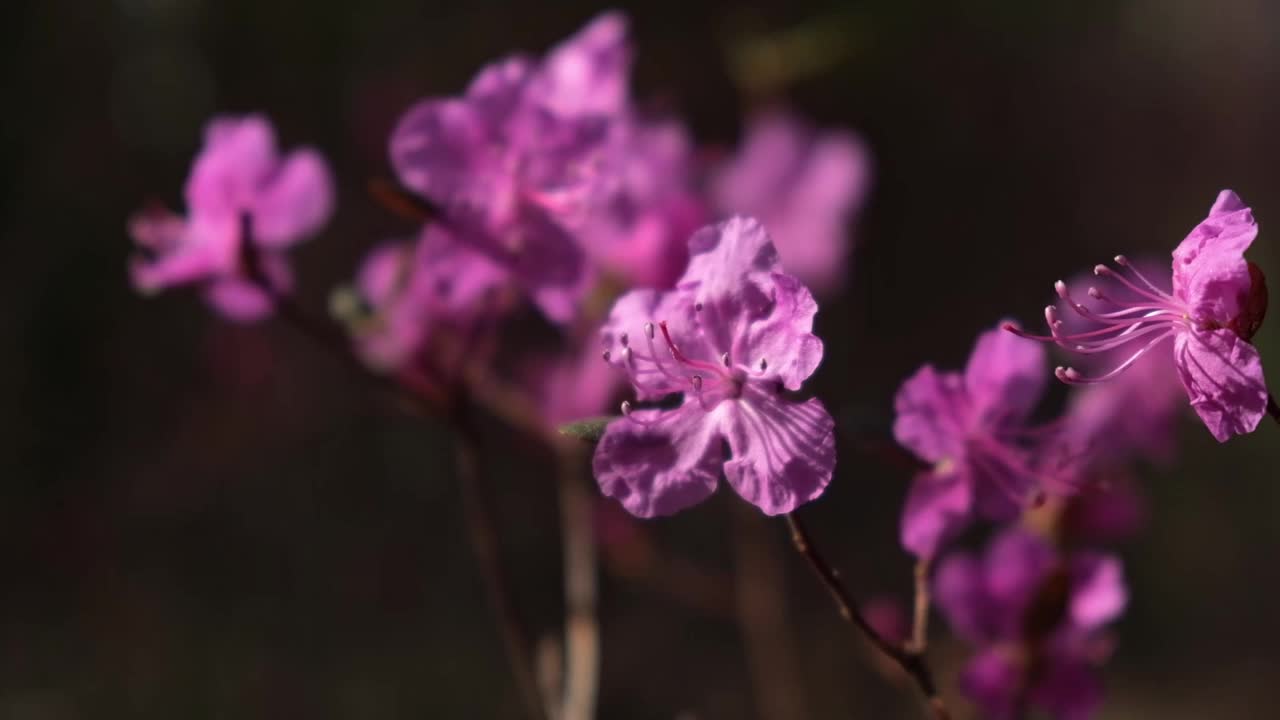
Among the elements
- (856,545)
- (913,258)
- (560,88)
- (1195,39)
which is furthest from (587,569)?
(1195,39)

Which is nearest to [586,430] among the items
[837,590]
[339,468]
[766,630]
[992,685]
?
[837,590]

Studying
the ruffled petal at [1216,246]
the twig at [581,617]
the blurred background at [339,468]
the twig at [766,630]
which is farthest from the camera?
the blurred background at [339,468]

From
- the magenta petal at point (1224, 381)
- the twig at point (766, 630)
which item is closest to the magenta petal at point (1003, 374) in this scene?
the magenta petal at point (1224, 381)

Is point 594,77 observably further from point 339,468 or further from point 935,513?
point 339,468

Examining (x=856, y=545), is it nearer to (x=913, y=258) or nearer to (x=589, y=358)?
(x=913, y=258)

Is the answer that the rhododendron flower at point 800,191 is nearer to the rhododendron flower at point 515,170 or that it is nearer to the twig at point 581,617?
the twig at point 581,617
